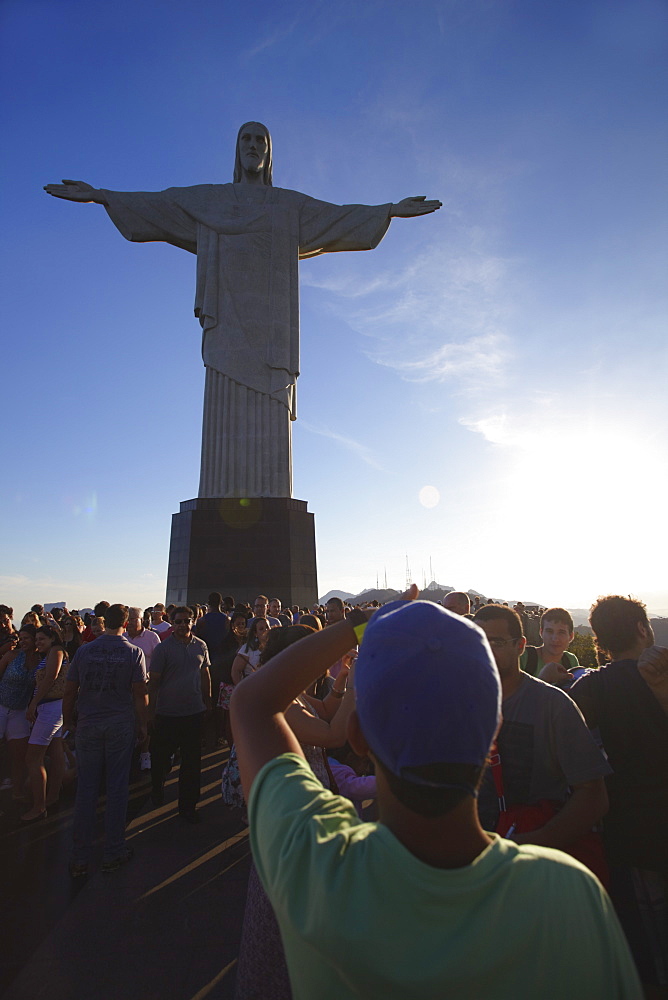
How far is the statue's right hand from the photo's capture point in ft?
41.5

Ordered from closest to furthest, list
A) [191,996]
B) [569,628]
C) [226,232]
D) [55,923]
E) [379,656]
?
1. [379,656]
2. [191,996]
3. [55,923]
4. [569,628]
5. [226,232]

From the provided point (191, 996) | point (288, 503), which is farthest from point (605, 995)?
point (288, 503)

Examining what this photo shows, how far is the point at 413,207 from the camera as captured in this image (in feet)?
45.7

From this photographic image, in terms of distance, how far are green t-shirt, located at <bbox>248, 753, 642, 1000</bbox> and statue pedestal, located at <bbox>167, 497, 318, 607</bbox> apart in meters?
11.8

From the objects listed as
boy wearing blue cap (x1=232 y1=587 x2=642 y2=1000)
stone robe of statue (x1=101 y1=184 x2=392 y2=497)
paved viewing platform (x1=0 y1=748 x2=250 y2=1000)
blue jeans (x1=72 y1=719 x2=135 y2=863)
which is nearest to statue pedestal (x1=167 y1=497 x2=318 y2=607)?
stone robe of statue (x1=101 y1=184 x2=392 y2=497)

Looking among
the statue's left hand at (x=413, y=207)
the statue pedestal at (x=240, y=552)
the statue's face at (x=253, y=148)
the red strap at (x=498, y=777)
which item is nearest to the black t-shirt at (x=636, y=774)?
the red strap at (x=498, y=777)

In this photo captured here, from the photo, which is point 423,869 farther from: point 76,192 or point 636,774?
point 76,192

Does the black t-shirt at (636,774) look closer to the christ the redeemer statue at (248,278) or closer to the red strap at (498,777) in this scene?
the red strap at (498,777)

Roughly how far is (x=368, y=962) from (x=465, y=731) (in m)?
0.31

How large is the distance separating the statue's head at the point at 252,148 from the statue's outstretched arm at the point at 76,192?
3516mm

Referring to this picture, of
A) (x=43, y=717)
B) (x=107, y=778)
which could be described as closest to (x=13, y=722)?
(x=43, y=717)

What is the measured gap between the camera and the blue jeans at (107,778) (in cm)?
389

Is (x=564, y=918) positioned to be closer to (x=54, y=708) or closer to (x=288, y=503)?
(x=54, y=708)

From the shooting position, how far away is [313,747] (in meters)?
2.29
